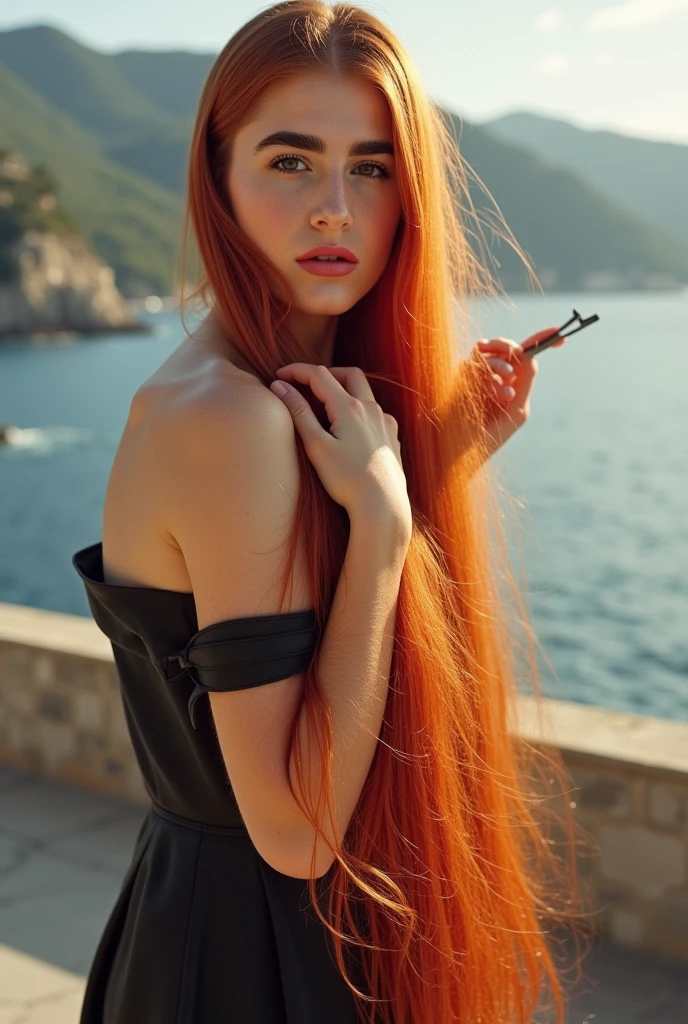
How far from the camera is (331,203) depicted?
3.76 ft

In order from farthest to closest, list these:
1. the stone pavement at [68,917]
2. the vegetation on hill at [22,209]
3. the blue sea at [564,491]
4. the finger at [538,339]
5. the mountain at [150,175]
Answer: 1. the mountain at [150,175]
2. the vegetation on hill at [22,209]
3. the blue sea at [564,491]
4. the stone pavement at [68,917]
5. the finger at [538,339]

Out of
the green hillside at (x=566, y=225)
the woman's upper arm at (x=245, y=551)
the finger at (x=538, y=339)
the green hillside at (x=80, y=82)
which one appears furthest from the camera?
the green hillside at (x=80, y=82)

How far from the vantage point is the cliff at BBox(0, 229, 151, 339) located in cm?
6181

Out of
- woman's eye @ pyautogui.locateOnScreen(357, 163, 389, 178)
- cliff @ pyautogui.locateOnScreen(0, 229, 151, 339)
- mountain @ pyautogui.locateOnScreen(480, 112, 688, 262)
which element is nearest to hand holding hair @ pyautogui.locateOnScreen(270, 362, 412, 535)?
woman's eye @ pyautogui.locateOnScreen(357, 163, 389, 178)

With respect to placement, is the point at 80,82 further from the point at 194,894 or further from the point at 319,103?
the point at 194,894

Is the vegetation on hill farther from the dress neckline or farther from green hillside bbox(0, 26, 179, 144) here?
the dress neckline

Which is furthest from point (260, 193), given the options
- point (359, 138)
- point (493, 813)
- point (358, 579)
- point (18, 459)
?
point (18, 459)

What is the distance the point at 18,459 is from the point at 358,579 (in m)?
43.3

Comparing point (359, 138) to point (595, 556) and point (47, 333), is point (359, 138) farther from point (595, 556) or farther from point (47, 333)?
point (47, 333)

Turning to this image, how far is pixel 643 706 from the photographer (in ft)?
52.0

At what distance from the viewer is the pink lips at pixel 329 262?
1.18 m

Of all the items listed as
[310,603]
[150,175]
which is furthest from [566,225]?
[310,603]

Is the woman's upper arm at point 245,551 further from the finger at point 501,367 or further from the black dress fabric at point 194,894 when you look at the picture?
the finger at point 501,367

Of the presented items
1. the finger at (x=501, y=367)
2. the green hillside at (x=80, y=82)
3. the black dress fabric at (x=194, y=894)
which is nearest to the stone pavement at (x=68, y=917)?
the black dress fabric at (x=194, y=894)
